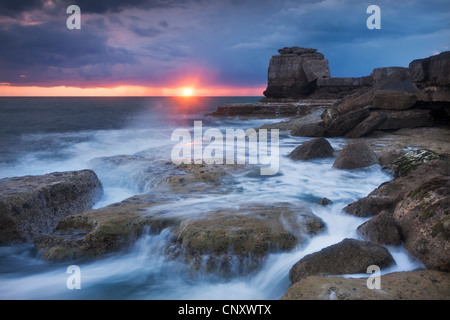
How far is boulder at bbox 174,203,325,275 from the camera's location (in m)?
3.51

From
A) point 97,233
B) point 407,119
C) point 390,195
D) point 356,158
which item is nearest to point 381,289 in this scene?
point 390,195

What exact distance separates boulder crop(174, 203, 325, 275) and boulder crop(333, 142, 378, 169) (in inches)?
131

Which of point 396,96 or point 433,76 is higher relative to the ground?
point 433,76

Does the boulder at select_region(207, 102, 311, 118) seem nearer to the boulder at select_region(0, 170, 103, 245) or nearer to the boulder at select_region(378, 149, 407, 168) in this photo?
the boulder at select_region(378, 149, 407, 168)

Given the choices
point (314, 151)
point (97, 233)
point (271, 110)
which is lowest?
point (97, 233)

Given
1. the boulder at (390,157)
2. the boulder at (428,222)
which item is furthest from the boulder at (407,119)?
the boulder at (428,222)

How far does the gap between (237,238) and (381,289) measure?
1.59 metres

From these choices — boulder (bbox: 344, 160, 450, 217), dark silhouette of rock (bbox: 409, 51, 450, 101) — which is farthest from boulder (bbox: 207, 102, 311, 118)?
boulder (bbox: 344, 160, 450, 217)

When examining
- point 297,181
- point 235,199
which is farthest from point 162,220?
point 297,181

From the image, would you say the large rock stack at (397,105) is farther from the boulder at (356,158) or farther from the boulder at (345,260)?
the boulder at (345,260)

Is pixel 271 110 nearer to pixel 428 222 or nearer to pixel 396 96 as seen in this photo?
pixel 396 96

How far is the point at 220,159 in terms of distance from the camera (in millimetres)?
7918

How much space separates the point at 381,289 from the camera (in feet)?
7.92
